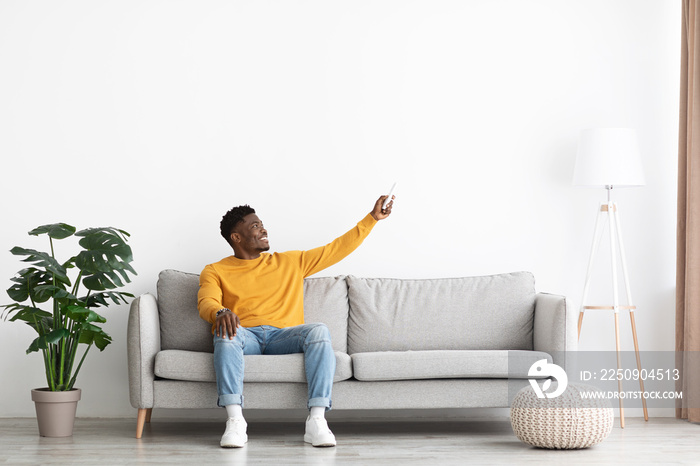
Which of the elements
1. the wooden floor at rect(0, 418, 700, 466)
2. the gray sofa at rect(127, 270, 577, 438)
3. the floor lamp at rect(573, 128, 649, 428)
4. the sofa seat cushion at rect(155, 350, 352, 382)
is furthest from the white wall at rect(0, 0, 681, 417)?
the sofa seat cushion at rect(155, 350, 352, 382)

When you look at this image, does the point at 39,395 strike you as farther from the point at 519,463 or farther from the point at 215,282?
the point at 519,463

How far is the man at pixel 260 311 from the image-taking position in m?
3.21

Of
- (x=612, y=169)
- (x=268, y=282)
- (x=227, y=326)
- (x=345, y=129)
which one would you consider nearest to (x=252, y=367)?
(x=227, y=326)

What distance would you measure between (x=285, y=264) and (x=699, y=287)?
2.14 metres

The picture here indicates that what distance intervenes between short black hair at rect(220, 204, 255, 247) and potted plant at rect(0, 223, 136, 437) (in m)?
0.52

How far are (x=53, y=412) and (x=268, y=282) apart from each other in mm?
1143

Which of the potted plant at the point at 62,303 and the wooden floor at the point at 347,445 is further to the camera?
the potted plant at the point at 62,303

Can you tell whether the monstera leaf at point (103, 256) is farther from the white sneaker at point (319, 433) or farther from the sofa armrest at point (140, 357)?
the white sneaker at point (319, 433)

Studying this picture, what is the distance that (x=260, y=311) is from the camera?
359cm

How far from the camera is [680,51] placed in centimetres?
417

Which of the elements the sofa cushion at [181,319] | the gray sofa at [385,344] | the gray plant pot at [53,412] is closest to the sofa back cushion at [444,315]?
the gray sofa at [385,344]

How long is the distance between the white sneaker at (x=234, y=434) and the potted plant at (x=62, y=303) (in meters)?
0.76

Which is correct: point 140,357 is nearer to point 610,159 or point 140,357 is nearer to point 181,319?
point 181,319

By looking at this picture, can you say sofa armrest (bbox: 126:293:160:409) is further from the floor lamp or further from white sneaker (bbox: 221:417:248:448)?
the floor lamp
